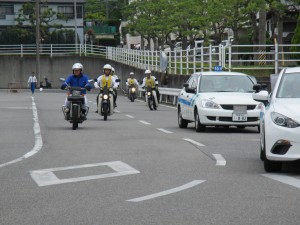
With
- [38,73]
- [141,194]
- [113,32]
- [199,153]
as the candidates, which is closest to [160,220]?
[141,194]

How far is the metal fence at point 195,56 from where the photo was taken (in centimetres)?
3828

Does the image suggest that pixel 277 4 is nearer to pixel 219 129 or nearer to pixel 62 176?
pixel 219 129

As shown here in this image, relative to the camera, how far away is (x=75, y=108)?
74.6 feet

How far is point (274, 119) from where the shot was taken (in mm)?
12023

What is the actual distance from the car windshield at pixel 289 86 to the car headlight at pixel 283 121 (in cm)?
115

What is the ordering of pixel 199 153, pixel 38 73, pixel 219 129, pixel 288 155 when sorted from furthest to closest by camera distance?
pixel 38 73 → pixel 219 129 → pixel 199 153 → pixel 288 155

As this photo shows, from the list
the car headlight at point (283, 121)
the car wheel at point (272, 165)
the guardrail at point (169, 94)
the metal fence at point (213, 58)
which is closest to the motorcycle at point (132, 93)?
the guardrail at point (169, 94)

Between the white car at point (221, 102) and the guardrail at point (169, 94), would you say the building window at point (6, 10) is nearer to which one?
the guardrail at point (169, 94)

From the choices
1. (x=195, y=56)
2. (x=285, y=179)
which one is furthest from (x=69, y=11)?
(x=285, y=179)

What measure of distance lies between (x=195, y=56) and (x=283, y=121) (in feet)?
100

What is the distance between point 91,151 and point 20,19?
8383 cm

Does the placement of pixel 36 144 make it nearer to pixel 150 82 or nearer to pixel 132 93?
pixel 150 82

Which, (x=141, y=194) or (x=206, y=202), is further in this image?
(x=141, y=194)

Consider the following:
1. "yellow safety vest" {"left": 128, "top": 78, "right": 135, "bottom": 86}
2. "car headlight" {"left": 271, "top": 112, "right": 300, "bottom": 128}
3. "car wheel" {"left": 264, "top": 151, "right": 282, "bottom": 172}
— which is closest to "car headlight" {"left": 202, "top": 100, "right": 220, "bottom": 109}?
"car wheel" {"left": 264, "top": 151, "right": 282, "bottom": 172}
